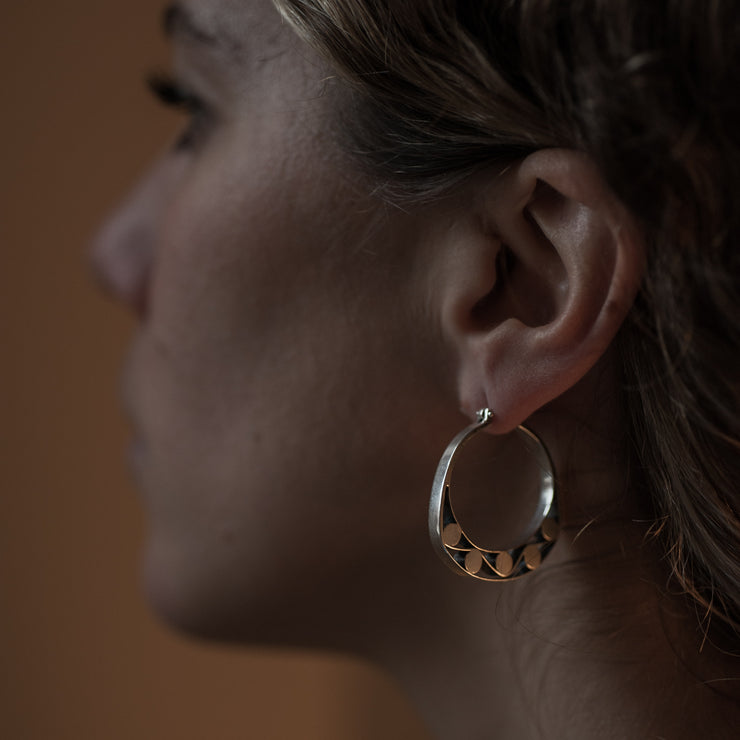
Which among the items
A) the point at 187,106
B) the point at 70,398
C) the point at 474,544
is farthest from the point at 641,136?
the point at 70,398

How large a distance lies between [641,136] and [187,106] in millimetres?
424

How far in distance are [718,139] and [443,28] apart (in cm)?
18

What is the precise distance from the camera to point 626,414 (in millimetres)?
622

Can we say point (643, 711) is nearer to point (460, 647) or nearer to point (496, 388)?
point (460, 647)

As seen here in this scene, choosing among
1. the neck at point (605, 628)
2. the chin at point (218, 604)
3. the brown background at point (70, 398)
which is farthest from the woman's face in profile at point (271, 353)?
the brown background at point (70, 398)

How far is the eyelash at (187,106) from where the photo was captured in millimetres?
729

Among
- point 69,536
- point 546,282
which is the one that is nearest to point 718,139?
point 546,282

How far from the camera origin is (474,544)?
1.91 ft

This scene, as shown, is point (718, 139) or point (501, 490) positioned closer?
point (718, 139)

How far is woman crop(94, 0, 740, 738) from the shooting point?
51 centimetres

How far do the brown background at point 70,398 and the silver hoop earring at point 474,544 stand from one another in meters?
0.86

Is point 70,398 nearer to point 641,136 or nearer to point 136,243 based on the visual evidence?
point 136,243

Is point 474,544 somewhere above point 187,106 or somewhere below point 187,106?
below

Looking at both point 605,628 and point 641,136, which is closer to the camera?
point 641,136
